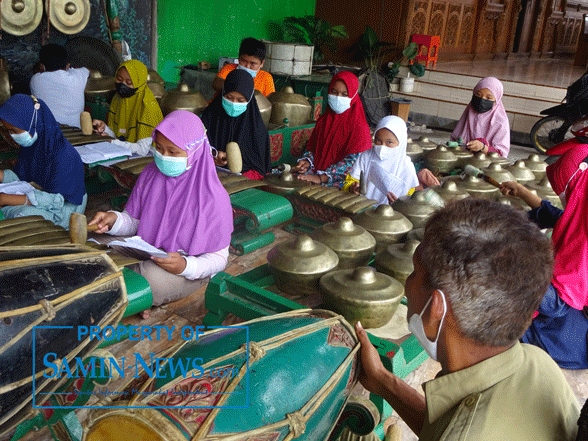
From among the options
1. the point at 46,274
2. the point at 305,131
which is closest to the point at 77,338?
the point at 46,274

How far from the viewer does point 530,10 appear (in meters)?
12.2

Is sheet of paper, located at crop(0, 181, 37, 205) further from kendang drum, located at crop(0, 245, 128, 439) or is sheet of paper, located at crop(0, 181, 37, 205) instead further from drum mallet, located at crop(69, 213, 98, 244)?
kendang drum, located at crop(0, 245, 128, 439)

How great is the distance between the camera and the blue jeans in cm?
241

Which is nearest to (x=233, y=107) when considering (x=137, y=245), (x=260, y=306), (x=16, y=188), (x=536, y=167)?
(x=16, y=188)

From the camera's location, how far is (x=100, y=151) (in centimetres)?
374

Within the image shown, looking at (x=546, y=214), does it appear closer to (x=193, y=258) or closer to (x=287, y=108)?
(x=193, y=258)

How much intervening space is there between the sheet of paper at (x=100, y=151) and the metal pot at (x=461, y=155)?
2.71 m

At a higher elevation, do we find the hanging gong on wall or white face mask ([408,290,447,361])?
the hanging gong on wall

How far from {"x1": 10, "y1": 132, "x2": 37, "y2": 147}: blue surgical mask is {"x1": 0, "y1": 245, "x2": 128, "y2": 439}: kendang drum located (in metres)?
1.52

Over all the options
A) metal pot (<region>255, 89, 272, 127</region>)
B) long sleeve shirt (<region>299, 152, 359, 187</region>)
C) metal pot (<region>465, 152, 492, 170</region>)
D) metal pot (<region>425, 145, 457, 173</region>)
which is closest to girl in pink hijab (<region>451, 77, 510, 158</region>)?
metal pot (<region>465, 152, 492, 170</region>)

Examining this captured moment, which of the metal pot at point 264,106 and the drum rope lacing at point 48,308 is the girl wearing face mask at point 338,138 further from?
the drum rope lacing at point 48,308

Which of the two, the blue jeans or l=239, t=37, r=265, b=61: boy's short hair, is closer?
the blue jeans

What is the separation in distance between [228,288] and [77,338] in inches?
26.5

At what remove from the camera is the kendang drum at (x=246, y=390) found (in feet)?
3.49
